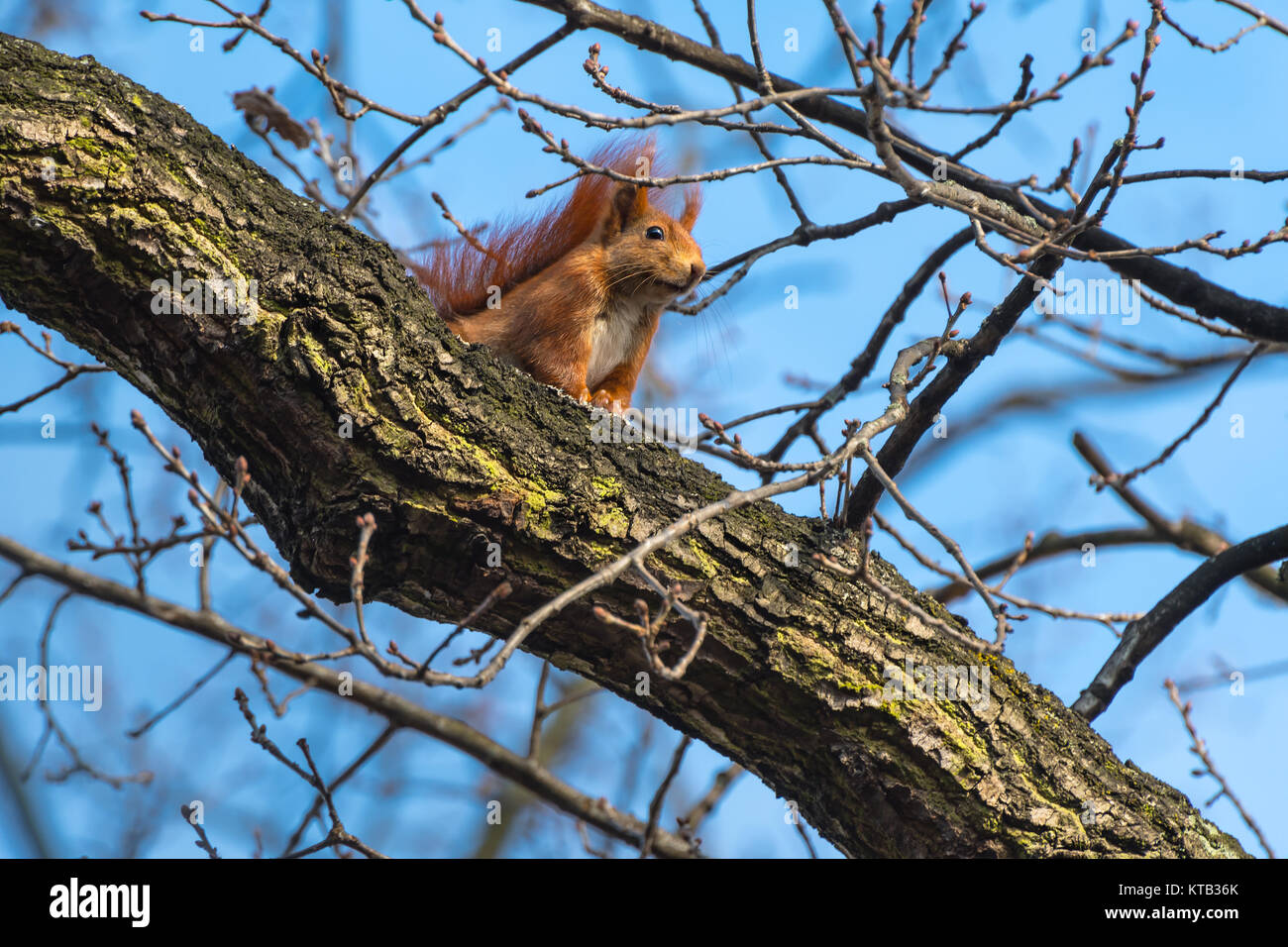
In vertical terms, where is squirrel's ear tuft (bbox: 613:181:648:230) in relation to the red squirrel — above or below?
above

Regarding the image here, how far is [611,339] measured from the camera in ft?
14.1

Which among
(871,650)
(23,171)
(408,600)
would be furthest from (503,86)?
(871,650)

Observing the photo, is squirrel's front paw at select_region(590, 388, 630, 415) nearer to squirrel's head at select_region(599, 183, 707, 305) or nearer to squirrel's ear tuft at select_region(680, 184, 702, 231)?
squirrel's head at select_region(599, 183, 707, 305)

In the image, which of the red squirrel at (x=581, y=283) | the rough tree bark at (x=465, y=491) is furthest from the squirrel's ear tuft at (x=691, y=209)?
the rough tree bark at (x=465, y=491)

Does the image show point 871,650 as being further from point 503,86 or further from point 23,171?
point 23,171

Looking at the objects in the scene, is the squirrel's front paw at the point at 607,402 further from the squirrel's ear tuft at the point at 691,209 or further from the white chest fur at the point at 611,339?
the squirrel's ear tuft at the point at 691,209

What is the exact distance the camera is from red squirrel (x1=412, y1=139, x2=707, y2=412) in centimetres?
405

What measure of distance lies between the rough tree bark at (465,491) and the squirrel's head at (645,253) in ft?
4.88

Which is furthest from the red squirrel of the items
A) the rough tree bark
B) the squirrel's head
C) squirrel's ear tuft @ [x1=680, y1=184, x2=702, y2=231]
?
the rough tree bark

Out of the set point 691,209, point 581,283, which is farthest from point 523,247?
point 691,209

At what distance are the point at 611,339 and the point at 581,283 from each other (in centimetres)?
29

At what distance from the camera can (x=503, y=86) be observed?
2291 millimetres

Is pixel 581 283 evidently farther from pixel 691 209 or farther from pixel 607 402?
pixel 691 209

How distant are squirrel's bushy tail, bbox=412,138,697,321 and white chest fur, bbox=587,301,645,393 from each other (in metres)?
0.38
